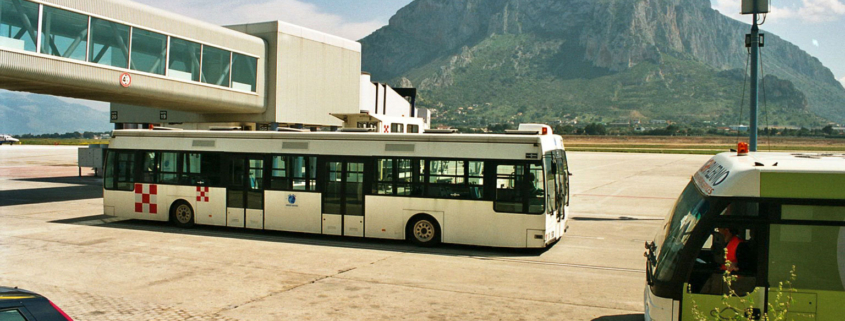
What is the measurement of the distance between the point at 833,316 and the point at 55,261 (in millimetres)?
12689

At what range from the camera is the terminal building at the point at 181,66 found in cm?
2041

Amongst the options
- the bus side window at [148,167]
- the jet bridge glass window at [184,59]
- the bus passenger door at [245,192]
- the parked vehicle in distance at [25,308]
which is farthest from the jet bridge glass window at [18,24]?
the parked vehicle in distance at [25,308]

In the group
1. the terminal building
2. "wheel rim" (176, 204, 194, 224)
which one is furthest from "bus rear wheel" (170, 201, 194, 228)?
the terminal building

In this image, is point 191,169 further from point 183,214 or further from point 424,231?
point 424,231

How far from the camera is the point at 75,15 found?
70.2ft

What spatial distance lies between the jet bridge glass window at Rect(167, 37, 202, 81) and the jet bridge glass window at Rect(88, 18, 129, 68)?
7.05 feet

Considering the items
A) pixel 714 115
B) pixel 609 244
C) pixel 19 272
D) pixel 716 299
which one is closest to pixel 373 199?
pixel 609 244

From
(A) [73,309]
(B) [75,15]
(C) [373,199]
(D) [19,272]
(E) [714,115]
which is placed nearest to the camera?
(A) [73,309]

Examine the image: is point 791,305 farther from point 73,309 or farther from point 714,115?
point 714,115

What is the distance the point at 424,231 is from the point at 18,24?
13.7 metres

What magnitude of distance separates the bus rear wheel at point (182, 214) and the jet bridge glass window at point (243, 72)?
11608 millimetres

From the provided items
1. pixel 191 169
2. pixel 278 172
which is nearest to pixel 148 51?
pixel 191 169

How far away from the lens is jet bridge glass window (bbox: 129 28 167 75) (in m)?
23.6

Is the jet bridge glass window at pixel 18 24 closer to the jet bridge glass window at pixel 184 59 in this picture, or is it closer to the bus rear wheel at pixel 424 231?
the jet bridge glass window at pixel 184 59
